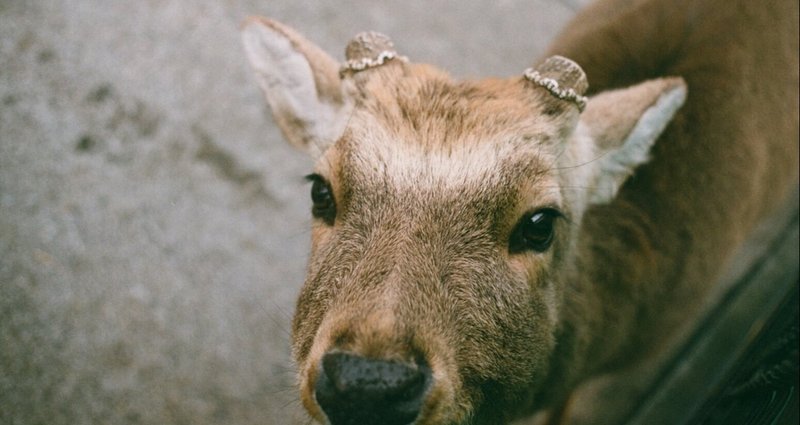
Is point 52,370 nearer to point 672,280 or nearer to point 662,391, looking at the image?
point 672,280

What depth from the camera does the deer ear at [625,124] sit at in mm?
2951

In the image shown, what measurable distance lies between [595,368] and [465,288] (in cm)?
186

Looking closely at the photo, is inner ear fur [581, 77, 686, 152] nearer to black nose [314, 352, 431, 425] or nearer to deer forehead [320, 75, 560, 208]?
deer forehead [320, 75, 560, 208]

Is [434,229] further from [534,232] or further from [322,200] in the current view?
[322,200]

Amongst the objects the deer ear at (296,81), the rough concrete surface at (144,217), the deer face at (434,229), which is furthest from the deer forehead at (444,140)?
the rough concrete surface at (144,217)

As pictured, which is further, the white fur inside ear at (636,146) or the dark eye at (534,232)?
the white fur inside ear at (636,146)

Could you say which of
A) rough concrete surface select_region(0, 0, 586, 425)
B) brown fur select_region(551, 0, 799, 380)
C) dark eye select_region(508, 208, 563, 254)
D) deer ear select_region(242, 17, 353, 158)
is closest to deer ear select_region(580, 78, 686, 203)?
brown fur select_region(551, 0, 799, 380)

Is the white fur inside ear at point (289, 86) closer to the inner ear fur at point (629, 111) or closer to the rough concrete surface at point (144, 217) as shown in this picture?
the rough concrete surface at point (144, 217)

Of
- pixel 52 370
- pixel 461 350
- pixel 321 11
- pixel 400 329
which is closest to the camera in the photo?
pixel 400 329

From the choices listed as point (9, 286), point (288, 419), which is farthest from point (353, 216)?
point (9, 286)

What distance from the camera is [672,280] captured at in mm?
3529

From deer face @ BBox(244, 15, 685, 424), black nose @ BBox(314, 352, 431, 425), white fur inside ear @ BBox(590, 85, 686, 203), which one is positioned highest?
white fur inside ear @ BBox(590, 85, 686, 203)

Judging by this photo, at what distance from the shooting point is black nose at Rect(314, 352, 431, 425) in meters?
1.78

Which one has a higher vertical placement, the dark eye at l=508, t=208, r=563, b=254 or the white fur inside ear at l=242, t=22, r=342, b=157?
the white fur inside ear at l=242, t=22, r=342, b=157
